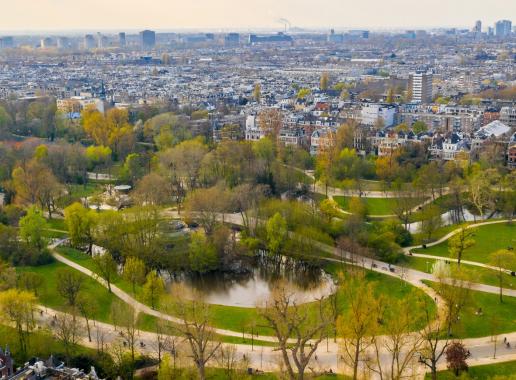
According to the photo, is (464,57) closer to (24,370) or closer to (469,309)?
(469,309)

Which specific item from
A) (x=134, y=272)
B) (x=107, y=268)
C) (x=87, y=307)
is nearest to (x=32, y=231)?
(x=107, y=268)

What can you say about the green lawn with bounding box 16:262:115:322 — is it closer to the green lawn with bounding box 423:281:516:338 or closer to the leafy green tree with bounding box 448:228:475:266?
the green lawn with bounding box 423:281:516:338

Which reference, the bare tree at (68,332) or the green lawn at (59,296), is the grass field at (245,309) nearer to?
the green lawn at (59,296)

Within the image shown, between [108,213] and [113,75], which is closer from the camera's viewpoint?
[108,213]

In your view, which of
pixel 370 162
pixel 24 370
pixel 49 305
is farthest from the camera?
pixel 370 162

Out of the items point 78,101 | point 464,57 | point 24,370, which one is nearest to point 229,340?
point 24,370

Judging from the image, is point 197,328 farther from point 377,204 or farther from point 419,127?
point 419,127

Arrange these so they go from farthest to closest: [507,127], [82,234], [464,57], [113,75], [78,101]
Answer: [464,57] < [113,75] < [78,101] < [507,127] < [82,234]
